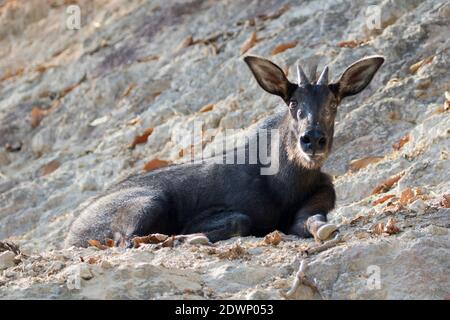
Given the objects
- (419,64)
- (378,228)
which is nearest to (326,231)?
(378,228)

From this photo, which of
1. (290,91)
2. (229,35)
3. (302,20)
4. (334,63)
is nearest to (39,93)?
(229,35)

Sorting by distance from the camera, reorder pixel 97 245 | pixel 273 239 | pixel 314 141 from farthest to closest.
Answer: pixel 314 141, pixel 97 245, pixel 273 239

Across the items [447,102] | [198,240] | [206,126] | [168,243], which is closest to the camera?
[168,243]

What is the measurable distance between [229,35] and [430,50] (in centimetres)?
428

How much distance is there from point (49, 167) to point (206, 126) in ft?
9.64

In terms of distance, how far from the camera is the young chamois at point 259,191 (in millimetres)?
10188

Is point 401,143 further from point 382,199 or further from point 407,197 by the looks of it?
point 407,197

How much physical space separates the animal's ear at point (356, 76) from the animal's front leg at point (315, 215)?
98cm

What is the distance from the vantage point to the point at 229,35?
1767 cm

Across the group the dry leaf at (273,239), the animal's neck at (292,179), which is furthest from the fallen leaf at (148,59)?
the dry leaf at (273,239)

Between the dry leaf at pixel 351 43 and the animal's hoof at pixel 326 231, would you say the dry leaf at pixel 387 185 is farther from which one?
the dry leaf at pixel 351 43

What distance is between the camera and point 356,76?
10.7 metres
